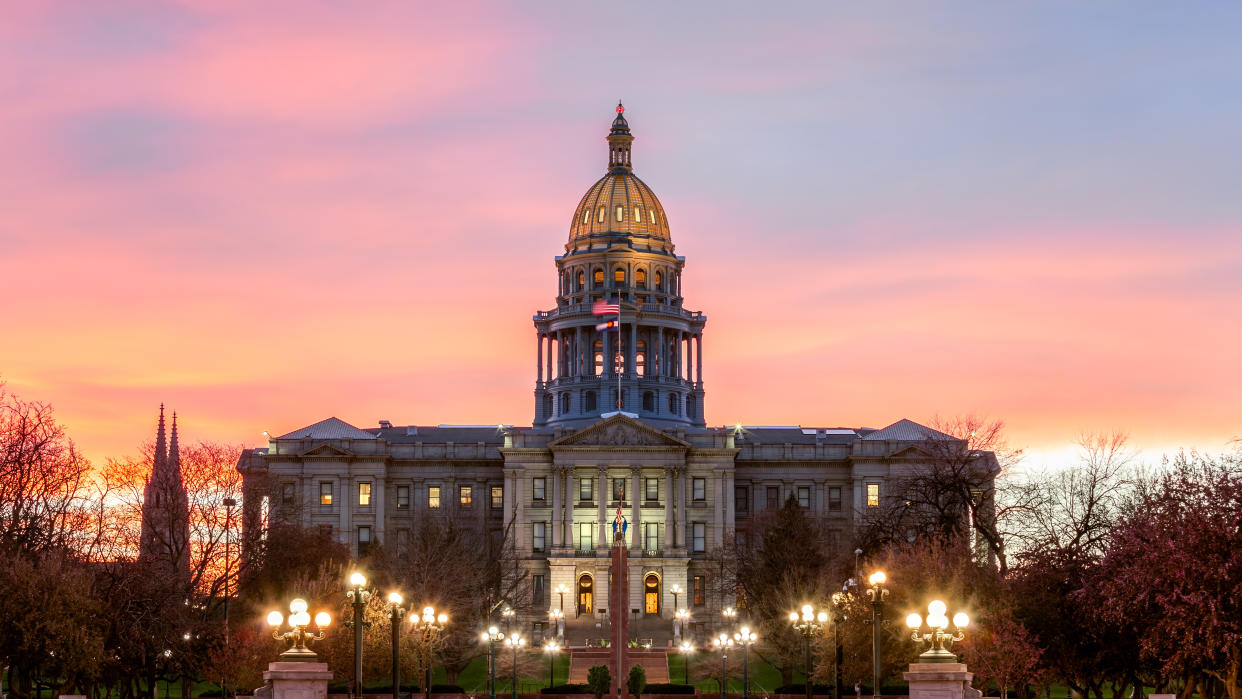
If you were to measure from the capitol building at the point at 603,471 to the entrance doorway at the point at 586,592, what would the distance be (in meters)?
0.12

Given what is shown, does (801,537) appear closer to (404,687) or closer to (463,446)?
(404,687)

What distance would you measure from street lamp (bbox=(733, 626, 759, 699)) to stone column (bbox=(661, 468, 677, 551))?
4276 centimetres

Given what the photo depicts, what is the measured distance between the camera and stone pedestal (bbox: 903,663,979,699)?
3612 centimetres

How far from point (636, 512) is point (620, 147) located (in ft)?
145

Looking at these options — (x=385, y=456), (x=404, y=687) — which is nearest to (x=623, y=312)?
(x=385, y=456)

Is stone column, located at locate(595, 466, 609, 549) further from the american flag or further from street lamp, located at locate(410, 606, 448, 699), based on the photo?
street lamp, located at locate(410, 606, 448, 699)

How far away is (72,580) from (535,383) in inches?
4623

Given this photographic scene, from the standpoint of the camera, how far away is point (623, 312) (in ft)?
565

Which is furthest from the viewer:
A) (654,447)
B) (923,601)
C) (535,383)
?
(535,383)

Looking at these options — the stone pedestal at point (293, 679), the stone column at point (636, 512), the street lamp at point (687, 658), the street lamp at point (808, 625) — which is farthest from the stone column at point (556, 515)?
the stone pedestal at point (293, 679)

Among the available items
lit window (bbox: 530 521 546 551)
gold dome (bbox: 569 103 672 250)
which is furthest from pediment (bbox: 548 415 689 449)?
gold dome (bbox: 569 103 672 250)

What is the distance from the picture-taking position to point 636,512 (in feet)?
503

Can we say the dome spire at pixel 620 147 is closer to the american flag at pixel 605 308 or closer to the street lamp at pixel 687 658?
the american flag at pixel 605 308

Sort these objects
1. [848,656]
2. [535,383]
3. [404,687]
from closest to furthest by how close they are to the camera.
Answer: [848,656]
[404,687]
[535,383]
